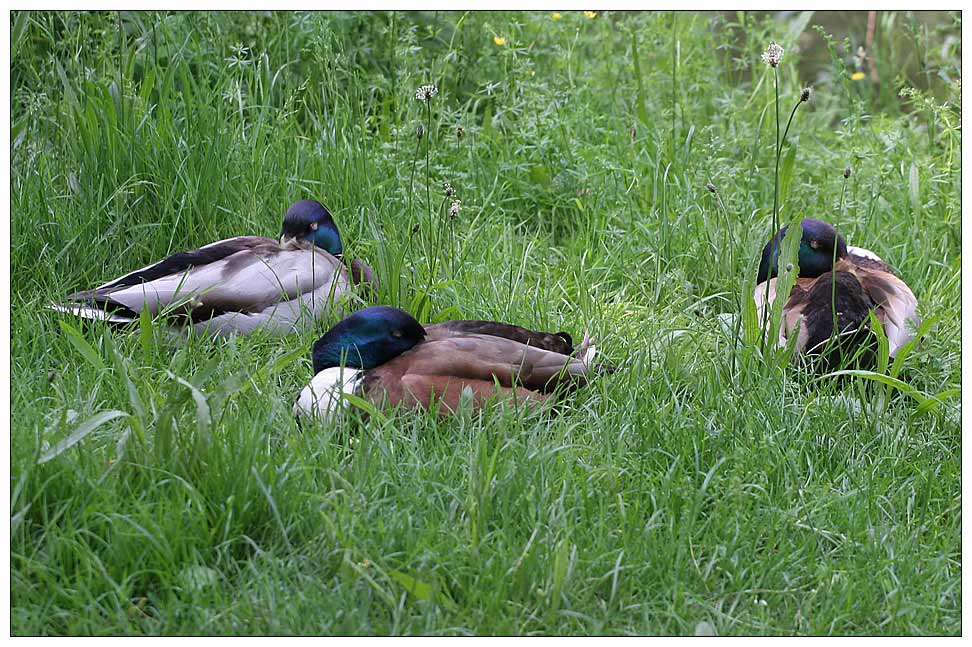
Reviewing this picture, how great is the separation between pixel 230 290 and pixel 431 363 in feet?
3.45

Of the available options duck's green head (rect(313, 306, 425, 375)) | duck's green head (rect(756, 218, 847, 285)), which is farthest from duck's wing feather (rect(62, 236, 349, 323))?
duck's green head (rect(756, 218, 847, 285))

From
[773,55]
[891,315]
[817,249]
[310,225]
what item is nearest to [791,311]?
[891,315]

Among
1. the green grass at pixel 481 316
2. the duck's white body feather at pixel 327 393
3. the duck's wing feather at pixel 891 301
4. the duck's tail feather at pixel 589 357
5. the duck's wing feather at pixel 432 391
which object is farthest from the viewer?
the duck's wing feather at pixel 891 301

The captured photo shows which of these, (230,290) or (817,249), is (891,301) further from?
(230,290)

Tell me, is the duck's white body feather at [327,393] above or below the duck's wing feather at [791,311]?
below

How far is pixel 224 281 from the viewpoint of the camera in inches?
179

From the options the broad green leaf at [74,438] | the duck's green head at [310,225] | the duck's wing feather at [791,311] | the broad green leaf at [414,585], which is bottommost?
the broad green leaf at [414,585]

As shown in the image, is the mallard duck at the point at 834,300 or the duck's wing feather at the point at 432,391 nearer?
the duck's wing feather at the point at 432,391

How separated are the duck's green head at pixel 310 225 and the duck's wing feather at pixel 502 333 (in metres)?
0.91

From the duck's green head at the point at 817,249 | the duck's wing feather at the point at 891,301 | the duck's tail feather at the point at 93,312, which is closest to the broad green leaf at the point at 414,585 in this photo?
the duck's tail feather at the point at 93,312

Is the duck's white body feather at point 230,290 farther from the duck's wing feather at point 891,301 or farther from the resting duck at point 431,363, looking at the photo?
the duck's wing feather at point 891,301

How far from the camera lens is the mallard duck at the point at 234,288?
445cm

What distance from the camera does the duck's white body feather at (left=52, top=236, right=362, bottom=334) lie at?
4.45 metres

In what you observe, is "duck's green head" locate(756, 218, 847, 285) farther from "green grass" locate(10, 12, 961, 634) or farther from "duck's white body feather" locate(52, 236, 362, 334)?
"duck's white body feather" locate(52, 236, 362, 334)
